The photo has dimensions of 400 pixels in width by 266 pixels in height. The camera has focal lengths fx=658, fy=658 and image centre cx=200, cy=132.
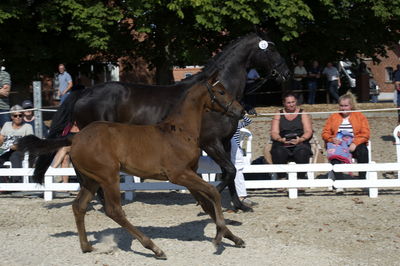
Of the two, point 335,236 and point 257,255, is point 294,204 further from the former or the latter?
point 257,255

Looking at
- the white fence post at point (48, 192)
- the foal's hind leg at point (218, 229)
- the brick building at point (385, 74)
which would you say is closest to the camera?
the foal's hind leg at point (218, 229)

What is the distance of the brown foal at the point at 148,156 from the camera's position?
658cm

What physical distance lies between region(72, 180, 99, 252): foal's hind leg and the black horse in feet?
7.06

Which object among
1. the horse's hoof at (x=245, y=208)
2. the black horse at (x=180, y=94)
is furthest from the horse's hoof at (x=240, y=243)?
the horse's hoof at (x=245, y=208)

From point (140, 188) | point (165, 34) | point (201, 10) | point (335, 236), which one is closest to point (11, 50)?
point (165, 34)

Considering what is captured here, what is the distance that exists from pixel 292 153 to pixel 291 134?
0.32m

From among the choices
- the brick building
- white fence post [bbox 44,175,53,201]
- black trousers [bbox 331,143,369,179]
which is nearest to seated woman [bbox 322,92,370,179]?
black trousers [bbox 331,143,369,179]

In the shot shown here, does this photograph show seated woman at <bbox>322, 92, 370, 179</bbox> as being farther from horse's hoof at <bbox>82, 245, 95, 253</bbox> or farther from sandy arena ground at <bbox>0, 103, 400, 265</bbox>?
horse's hoof at <bbox>82, 245, 95, 253</bbox>

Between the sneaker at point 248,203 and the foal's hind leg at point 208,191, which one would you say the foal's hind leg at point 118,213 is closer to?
the foal's hind leg at point 208,191

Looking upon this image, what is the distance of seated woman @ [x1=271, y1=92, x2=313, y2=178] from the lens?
10.2 meters

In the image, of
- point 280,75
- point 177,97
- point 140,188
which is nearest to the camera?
point 177,97

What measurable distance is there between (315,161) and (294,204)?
1361 millimetres

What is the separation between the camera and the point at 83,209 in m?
6.94

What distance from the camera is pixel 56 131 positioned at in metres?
9.51
